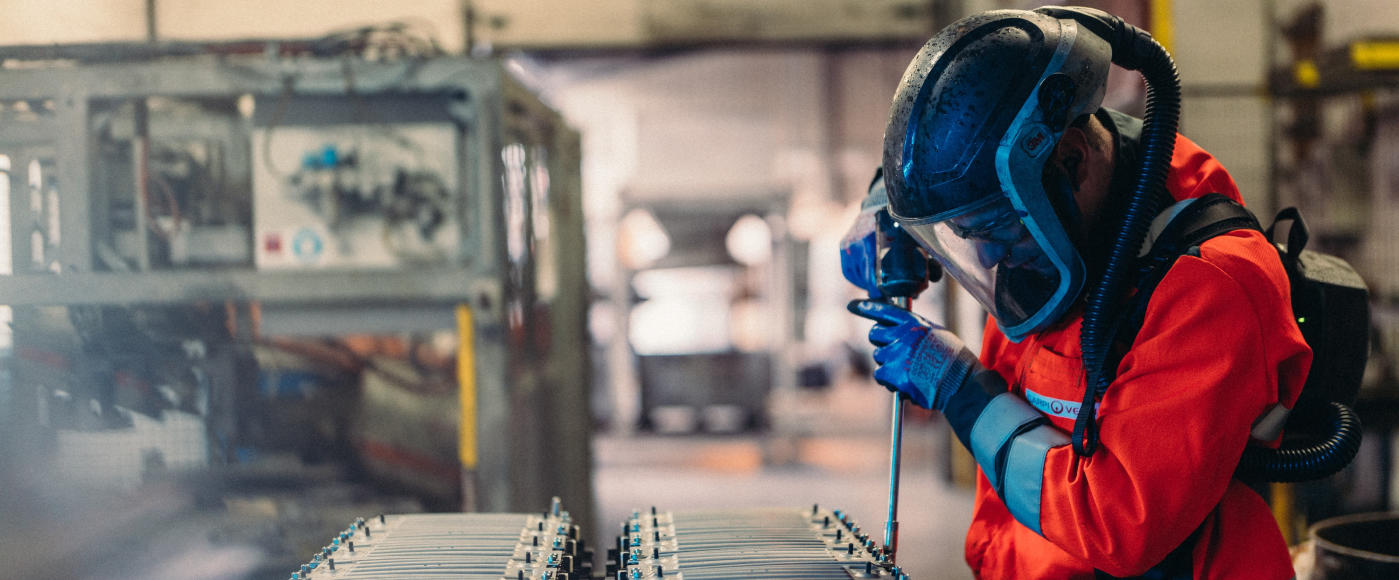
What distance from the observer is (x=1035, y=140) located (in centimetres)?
127

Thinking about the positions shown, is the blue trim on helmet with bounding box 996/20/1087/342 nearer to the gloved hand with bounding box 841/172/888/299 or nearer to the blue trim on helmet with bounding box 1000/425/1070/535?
the blue trim on helmet with bounding box 1000/425/1070/535

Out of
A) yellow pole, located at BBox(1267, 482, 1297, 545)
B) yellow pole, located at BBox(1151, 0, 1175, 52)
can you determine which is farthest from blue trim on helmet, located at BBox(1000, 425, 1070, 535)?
yellow pole, located at BBox(1151, 0, 1175, 52)

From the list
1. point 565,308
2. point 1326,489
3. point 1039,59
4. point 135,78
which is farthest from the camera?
point 565,308

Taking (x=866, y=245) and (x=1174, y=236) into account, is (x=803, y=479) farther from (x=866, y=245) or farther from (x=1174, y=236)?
(x=1174, y=236)

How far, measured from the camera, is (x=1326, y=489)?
138 inches

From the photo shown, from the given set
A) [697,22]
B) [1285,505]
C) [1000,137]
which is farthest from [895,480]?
[697,22]

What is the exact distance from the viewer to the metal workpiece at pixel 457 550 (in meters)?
1.38

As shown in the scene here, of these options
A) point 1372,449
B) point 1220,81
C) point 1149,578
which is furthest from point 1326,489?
point 1149,578

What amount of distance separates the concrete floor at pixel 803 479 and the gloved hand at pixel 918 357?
10.8 feet

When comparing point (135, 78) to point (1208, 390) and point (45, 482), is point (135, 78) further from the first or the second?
point (1208, 390)

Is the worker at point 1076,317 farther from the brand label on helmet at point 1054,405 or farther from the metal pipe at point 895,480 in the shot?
the metal pipe at point 895,480

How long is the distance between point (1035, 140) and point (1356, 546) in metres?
1.94

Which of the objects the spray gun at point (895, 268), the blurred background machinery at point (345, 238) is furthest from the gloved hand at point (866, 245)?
the blurred background machinery at point (345, 238)

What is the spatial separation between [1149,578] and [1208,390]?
43 centimetres
